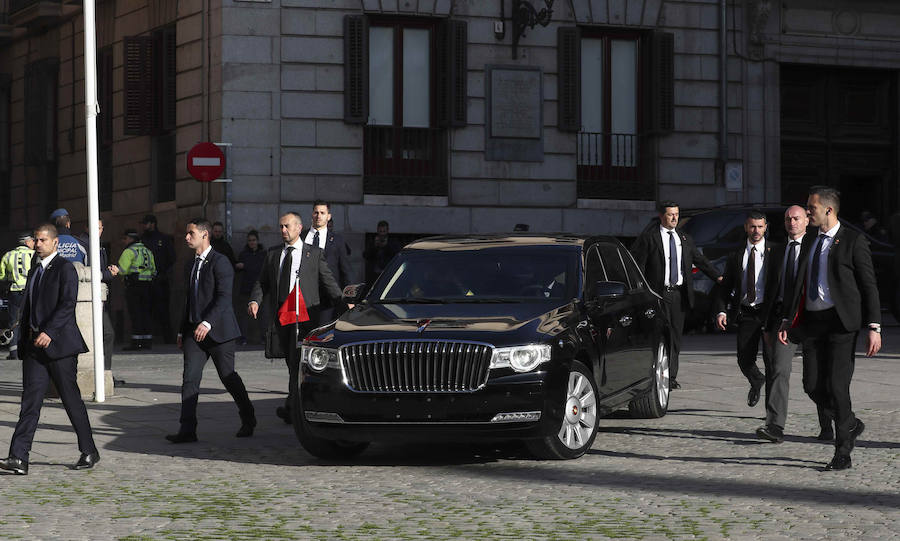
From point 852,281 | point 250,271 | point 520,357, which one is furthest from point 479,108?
point 520,357

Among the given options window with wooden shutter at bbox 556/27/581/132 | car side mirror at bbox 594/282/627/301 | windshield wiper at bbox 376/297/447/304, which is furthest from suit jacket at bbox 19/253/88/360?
window with wooden shutter at bbox 556/27/581/132

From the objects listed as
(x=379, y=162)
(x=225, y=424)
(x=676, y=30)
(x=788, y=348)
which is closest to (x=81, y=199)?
(x=379, y=162)

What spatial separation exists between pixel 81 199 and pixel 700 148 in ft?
36.8

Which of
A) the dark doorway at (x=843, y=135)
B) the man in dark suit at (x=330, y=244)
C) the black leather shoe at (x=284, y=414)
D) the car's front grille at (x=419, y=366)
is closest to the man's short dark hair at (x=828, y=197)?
the car's front grille at (x=419, y=366)

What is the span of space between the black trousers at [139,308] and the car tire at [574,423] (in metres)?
13.2

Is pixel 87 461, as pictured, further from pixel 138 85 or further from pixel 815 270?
pixel 138 85

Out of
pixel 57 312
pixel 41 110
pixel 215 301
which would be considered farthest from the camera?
pixel 41 110

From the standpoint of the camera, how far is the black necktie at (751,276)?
12.2m

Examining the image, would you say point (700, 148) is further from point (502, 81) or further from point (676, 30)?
point (502, 81)

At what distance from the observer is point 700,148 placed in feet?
90.6

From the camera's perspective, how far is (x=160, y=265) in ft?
77.4

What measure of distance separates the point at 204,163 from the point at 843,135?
1239cm

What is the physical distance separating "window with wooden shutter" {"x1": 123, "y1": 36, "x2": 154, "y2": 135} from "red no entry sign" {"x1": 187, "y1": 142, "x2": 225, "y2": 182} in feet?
13.1

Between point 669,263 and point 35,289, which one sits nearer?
point 35,289
